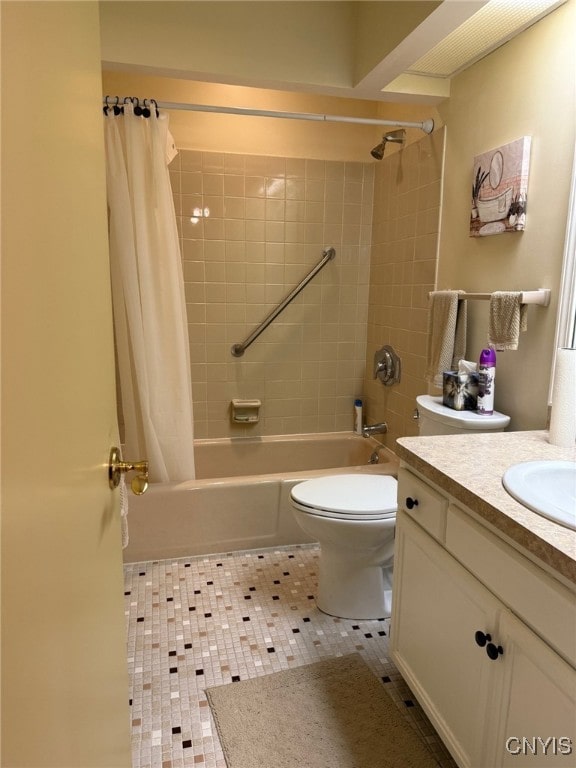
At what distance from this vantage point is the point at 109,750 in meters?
0.81

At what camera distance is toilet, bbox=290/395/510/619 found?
5.69ft

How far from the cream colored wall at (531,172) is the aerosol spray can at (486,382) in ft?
0.37

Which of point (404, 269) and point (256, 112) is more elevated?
point (256, 112)

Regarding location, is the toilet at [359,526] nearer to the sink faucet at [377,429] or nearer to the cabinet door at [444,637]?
Result: the cabinet door at [444,637]

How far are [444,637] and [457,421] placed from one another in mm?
692

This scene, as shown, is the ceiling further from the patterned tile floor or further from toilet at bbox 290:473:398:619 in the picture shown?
the patterned tile floor

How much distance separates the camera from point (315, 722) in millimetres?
1449

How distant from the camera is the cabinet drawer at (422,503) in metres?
1.23

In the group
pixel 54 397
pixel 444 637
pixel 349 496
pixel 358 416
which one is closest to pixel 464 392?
pixel 349 496

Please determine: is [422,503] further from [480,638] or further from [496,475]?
[480,638]

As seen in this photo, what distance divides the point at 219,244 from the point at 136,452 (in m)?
1.23

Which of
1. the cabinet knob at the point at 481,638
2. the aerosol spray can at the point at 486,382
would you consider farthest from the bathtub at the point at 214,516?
the cabinet knob at the point at 481,638

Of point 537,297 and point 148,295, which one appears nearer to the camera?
point 537,297

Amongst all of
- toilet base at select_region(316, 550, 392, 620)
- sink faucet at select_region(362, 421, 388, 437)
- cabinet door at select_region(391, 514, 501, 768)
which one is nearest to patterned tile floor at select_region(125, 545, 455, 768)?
toilet base at select_region(316, 550, 392, 620)
